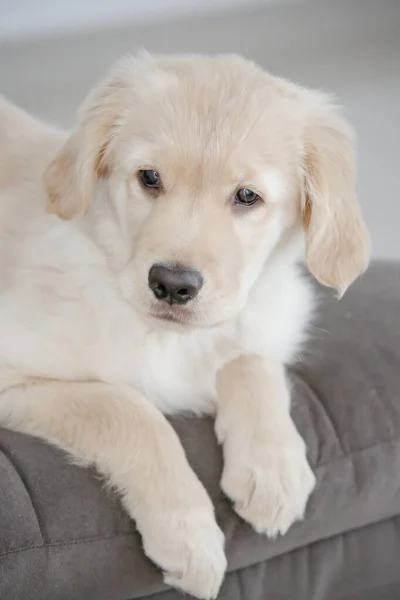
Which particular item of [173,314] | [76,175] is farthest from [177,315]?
[76,175]

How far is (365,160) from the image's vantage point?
11.8 ft

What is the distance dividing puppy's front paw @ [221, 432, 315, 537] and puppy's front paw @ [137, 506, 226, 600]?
0.31ft

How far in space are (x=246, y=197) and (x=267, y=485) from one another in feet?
1.69

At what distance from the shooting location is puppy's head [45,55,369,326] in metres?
1.52

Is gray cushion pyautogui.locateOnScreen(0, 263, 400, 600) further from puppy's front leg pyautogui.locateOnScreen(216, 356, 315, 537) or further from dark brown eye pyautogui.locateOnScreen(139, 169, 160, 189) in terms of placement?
dark brown eye pyautogui.locateOnScreen(139, 169, 160, 189)

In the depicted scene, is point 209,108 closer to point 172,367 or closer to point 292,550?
point 172,367

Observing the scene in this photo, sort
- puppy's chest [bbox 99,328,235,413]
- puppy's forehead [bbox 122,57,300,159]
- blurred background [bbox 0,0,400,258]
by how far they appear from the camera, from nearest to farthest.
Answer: puppy's forehead [bbox 122,57,300,159], puppy's chest [bbox 99,328,235,413], blurred background [bbox 0,0,400,258]

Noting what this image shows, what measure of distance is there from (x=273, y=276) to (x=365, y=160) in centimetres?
192

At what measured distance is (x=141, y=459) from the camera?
1538mm

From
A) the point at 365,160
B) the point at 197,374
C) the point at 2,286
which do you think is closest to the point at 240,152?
the point at 197,374

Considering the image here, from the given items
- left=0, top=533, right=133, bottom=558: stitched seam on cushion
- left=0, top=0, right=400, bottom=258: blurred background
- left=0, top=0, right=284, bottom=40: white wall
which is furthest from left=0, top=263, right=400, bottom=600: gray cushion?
left=0, top=0, right=284, bottom=40: white wall

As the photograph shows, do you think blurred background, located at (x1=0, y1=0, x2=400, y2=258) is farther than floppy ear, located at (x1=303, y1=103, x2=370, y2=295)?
Yes

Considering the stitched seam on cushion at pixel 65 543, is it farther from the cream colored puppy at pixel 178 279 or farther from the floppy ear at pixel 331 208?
the floppy ear at pixel 331 208

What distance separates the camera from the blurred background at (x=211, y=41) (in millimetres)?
3891
